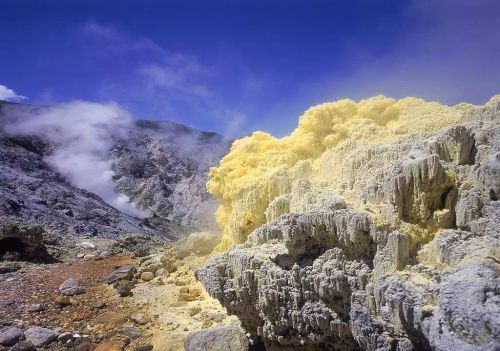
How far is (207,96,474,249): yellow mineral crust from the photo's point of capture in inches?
345

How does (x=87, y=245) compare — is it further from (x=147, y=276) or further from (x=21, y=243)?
(x=147, y=276)

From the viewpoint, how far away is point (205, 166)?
5109 cm

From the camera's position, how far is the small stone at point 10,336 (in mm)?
9956

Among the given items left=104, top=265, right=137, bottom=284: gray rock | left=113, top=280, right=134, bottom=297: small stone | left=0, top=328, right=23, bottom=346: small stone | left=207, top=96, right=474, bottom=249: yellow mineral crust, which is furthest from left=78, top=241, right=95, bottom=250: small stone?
left=207, top=96, right=474, bottom=249: yellow mineral crust

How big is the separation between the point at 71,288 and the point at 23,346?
15.1 feet

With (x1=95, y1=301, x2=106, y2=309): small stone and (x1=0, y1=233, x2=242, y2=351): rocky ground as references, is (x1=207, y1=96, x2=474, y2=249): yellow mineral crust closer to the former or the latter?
(x1=0, y1=233, x2=242, y2=351): rocky ground

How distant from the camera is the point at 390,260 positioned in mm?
6117

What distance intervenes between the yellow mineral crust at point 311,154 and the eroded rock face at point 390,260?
720 millimetres

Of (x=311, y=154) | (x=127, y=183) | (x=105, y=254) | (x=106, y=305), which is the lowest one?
(x=106, y=305)

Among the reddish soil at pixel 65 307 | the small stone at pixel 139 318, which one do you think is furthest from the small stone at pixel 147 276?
the small stone at pixel 139 318

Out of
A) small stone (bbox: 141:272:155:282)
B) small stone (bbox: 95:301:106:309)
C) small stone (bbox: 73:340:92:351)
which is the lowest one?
small stone (bbox: 73:340:92:351)

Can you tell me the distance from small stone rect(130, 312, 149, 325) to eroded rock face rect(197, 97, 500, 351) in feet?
13.0

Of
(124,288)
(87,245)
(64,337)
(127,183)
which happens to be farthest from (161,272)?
(127,183)

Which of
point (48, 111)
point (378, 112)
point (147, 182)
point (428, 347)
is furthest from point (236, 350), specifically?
point (48, 111)
